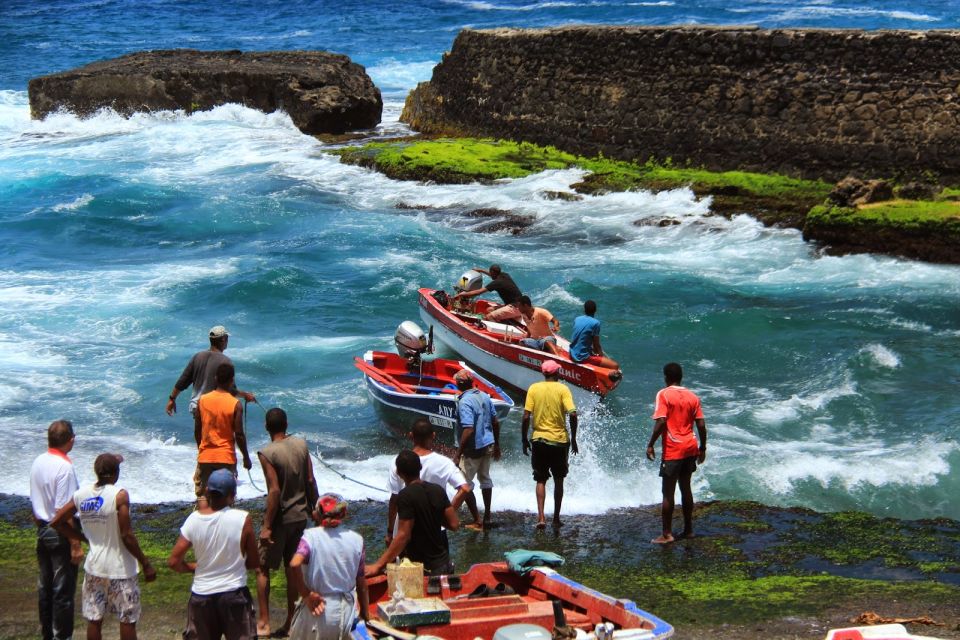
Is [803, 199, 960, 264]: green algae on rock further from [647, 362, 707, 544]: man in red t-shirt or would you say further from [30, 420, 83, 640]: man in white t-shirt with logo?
[30, 420, 83, 640]: man in white t-shirt with logo

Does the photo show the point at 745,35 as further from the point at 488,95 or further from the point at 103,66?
the point at 103,66

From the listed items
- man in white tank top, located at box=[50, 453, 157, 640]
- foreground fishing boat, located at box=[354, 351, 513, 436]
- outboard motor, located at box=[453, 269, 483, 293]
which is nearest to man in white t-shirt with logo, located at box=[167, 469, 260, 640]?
man in white tank top, located at box=[50, 453, 157, 640]

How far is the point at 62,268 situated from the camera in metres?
23.2

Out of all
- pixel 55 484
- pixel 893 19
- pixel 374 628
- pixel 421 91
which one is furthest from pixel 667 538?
pixel 893 19

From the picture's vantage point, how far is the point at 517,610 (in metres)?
7.02

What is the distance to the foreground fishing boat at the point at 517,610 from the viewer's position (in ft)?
22.0

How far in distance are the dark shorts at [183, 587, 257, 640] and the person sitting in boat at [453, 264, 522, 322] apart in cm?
884

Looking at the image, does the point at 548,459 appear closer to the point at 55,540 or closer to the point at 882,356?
the point at 55,540

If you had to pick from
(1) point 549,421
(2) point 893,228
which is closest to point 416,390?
(1) point 549,421

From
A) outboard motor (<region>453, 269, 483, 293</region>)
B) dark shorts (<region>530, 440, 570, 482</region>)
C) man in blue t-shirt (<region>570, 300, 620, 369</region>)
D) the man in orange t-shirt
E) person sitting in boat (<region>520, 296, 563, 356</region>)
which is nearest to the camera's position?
the man in orange t-shirt

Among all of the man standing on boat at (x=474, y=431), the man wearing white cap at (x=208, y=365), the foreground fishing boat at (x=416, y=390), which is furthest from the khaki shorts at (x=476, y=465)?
the foreground fishing boat at (x=416, y=390)

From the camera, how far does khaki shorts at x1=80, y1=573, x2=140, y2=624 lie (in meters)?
7.12

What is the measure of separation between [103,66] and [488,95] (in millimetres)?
15654

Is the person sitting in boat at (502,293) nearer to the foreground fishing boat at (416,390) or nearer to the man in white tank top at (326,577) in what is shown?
the foreground fishing boat at (416,390)
